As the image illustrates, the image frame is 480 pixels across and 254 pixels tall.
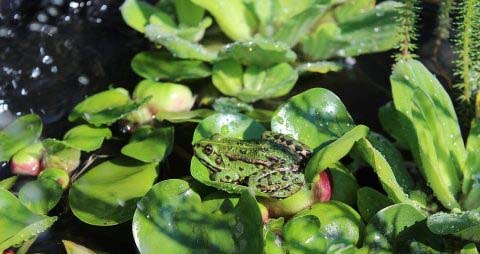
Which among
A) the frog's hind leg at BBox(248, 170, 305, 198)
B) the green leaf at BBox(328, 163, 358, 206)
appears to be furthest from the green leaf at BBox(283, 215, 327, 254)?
the green leaf at BBox(328, 163, 358, 206)

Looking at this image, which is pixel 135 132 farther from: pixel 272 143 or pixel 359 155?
pixel 359 155

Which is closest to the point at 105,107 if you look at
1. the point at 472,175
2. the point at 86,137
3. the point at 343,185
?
the point at 86,137

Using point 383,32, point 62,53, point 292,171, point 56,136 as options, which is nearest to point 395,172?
point 292,171

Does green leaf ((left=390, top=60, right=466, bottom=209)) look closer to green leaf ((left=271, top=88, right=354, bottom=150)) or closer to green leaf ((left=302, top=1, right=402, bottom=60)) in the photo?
green leaf ((left=271, top=88, right=354, bottom=150))

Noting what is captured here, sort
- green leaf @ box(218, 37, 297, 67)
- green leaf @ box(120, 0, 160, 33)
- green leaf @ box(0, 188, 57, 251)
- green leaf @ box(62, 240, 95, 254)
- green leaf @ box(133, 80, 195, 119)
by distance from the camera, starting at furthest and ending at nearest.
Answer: green leaf @ box(120, 0, 160, 33), green leaf @ box(133, 80, 195, 119), green leaf @ box(218, 37, 297, 67), green leaf @ box(62, 240, 95, 254), green leaf @ box(0, 188, 57, 251)

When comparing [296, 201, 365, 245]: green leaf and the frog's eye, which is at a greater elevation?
the frog's eye

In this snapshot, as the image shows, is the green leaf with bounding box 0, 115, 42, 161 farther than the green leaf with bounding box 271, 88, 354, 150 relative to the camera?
Yes
